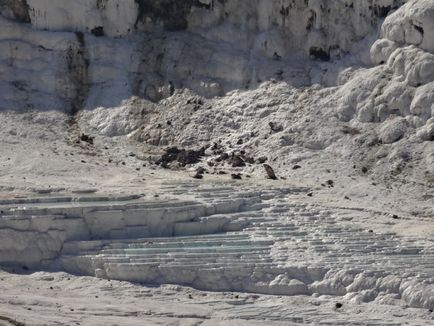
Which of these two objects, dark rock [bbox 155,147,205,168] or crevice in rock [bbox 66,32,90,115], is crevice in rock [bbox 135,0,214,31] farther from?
dark rock [bbox 155,147,205,168]

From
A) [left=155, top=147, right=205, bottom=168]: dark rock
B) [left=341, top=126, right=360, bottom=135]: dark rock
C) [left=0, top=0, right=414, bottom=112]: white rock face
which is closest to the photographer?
[left=341, top=126, right=360, bottom=135]: dark rock

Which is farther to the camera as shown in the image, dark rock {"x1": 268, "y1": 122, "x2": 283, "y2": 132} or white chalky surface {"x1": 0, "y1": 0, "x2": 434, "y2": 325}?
dark rock {"x1": 268, "y1": 122, "x2": 283, "y2": 132}

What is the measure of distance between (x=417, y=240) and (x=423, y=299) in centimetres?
256

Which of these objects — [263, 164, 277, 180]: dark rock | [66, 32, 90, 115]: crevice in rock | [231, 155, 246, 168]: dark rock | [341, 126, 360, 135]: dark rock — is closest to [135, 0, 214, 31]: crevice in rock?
[66, 32, 90, 115]: crevice in rock

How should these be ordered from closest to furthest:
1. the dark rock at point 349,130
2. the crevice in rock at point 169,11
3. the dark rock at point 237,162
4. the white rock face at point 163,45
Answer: the dark rock at point 349,130 → the dark rock at point 237,162 → the white rock face at point 163,45 → the crevice in rock at point 169,11

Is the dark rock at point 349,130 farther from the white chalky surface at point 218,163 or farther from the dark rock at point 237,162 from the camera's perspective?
the dark rock at point 237,162

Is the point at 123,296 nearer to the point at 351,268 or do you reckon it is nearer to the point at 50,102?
the point at 351,268

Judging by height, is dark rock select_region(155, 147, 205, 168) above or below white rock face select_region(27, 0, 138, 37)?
below

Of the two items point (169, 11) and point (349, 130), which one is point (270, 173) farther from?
point (169, 11)

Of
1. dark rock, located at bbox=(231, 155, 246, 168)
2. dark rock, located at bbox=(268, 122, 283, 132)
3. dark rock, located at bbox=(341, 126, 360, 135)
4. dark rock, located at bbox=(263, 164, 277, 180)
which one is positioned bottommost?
dark rock, located at bbox=(263, 164, 277, 180)

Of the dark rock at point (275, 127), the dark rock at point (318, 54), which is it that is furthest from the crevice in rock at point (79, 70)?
the dark rock at point (318, 54)

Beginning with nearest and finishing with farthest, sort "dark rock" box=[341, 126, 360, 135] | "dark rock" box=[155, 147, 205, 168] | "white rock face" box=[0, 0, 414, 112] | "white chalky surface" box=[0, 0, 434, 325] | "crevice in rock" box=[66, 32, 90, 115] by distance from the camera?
"white chalky surface" box=[0, 0, 434, 325], "dark rock" box=[341, 126, 360, 135], "dark rock" box=[155, 147, 205, 168], "white rock face" box=[0, 0, 414, 112], "crevice in rock" box=[66, 32, 90, 115]

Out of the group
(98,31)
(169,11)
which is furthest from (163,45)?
(98,31)

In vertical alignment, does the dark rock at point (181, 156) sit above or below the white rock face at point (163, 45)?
below
